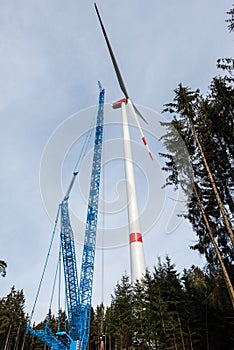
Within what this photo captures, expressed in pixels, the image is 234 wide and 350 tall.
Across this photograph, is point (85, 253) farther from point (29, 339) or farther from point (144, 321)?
point (29, 339)

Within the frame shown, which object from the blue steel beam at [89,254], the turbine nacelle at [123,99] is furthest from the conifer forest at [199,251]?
the turbine nacelle at [123,99]

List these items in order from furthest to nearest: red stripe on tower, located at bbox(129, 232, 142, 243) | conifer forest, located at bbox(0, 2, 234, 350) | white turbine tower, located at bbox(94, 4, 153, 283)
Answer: red stripe on tower, located at bbox(129, 232, 142, 243) → white turbine tower, located at bbox(94, 4, 153, 283) → conifer forest, located at bbox(0, 2, 234, 350)

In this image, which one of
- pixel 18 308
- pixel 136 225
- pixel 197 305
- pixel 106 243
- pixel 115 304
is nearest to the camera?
pixel 197 305

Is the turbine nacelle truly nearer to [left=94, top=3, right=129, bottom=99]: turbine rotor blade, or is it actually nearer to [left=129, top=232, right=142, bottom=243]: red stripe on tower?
[left=94, top=3, right=129, bottom=99]: turbine rotor blade

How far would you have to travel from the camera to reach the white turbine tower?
2838cm

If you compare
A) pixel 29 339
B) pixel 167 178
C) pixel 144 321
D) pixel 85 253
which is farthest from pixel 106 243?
pixel 29 339

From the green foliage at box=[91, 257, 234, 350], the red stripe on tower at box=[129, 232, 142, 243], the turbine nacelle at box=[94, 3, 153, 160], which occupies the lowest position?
the green foliage at box=[91, 257, 234, 350]

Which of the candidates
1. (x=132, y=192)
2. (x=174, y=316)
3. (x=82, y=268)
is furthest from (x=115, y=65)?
(x=174, y=316)

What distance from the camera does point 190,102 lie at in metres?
18.9

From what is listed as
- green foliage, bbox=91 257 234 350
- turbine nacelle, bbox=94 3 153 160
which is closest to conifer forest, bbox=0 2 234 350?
green foliage, bbox=91 257 234 350

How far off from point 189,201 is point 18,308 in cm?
4431

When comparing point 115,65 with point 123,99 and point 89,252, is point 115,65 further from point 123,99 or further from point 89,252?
point 89,252

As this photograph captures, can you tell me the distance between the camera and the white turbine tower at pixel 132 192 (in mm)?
28375

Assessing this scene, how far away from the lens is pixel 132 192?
33781 millimetres
